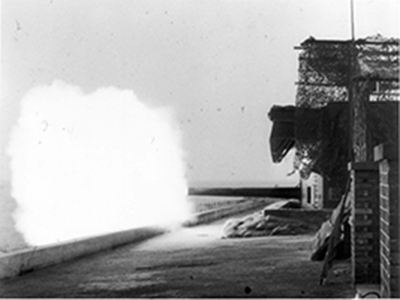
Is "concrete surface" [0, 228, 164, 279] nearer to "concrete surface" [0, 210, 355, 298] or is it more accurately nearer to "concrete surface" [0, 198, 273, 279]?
"concrete surface" [0, 198, 273, 279]

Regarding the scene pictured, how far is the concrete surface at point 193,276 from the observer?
870cm

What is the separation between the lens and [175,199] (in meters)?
40.1

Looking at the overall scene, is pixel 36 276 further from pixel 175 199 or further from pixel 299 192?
pixel 175 199

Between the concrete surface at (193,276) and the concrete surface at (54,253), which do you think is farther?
the concrete surface at (54,253)

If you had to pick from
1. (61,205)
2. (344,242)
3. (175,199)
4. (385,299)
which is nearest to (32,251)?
(344,242)

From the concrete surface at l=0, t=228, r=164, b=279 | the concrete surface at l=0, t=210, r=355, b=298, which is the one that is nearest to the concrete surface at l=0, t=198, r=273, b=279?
the concrete surface at l=0, t=228, r=164, b=279

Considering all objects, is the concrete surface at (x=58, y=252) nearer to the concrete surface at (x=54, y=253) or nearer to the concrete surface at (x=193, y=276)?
the concrete surface at (x=54, y=253)

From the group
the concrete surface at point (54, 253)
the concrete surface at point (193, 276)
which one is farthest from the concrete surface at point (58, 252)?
the concrete surface at point (193, 276)

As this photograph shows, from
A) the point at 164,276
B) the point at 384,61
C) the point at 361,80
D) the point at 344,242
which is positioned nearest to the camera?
the point at 164,276

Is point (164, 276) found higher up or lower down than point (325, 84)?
lower down

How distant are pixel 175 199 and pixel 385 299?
34103 mm

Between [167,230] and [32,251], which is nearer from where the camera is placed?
[32,251]

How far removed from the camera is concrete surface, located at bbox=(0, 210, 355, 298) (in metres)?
8.70

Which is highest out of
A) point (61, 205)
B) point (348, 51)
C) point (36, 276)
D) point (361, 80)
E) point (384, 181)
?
point (348, 51)
